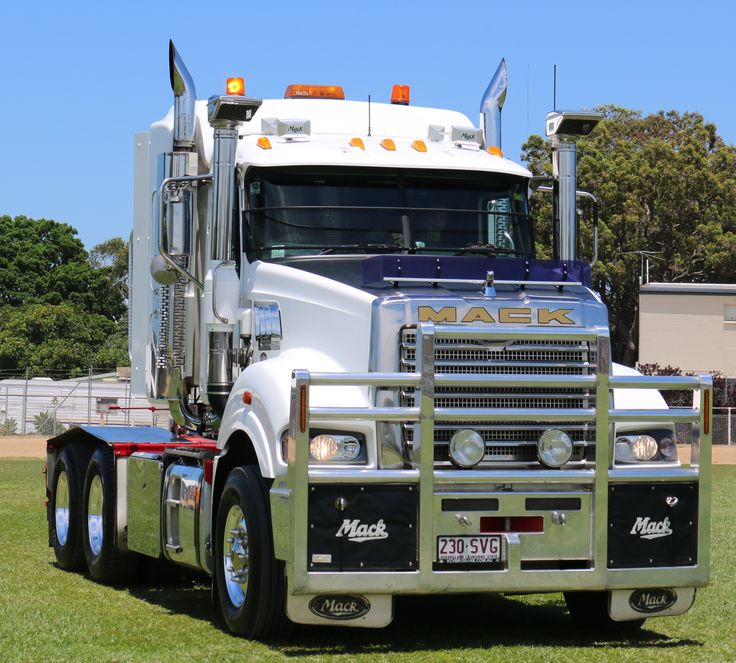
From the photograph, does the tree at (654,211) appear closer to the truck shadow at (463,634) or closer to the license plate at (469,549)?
the truck shadow at (463,634)

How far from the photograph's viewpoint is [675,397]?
4012 cm

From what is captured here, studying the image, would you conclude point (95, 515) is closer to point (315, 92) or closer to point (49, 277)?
point (315, 92)

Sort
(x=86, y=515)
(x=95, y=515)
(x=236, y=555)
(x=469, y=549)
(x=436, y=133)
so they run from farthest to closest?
(x=86, y=515)
(x=95, y=515)
(x=436, y=133)
(x=236, y=555)
(x=469, y=549)

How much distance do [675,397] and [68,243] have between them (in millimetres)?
57642

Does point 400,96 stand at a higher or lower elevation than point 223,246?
higher

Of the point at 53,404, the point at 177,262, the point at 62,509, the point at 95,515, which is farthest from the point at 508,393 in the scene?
the point at 53,404

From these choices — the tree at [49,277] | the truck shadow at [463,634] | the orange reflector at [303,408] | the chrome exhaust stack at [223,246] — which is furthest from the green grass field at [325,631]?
the tree at [49,277]

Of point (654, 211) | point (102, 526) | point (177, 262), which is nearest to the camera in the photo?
point (177, 262)

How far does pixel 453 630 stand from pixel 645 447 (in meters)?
1.78

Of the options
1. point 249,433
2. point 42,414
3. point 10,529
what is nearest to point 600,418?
point 249,433

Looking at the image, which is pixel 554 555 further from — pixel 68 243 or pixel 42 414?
pixel 68 243

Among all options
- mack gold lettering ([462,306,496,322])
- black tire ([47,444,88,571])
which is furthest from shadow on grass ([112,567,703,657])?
mack gold lettering ([462,306,496,322])

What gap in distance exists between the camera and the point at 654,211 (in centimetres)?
6625

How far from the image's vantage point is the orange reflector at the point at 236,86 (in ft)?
36.5
